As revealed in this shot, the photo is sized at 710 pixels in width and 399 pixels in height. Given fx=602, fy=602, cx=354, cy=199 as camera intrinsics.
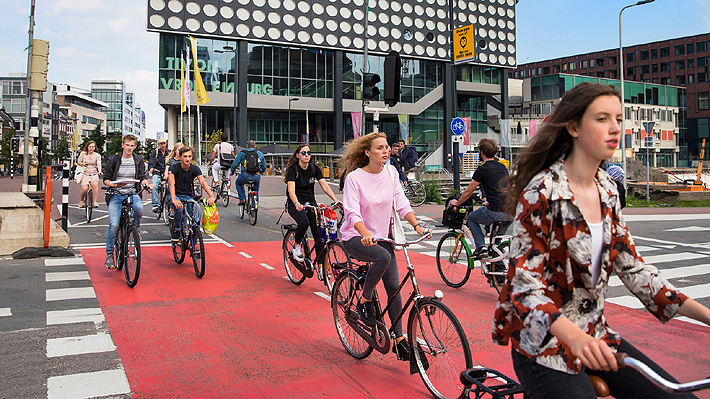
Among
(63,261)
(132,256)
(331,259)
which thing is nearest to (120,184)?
(132,256)

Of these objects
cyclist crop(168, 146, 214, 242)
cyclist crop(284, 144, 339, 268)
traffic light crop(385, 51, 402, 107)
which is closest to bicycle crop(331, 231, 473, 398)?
cyclist crop(284, 144, 339, 268)

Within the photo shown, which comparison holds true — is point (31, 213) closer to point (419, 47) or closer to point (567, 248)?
point (567, 248)

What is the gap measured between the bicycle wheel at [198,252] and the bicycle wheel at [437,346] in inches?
196

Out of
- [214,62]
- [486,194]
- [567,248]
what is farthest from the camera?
[214,62]

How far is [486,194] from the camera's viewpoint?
7.62 m

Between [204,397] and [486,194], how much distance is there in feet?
15.2

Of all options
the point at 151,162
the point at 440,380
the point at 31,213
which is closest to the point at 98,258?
the point at 31,213

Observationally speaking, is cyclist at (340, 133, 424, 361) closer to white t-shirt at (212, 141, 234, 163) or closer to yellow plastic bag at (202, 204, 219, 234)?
yellow plastic bag at (202, 204, 219, 234)

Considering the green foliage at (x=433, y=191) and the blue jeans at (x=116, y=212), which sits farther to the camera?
the green foliage at (x=433, y=191)

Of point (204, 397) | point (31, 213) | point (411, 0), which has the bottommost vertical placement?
point (204, 397)

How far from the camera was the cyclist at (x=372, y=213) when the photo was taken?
14.8 feet

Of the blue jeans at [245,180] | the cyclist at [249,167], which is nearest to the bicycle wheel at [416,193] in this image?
the cyclist at [249,167]

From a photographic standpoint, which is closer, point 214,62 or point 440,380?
point 440,380

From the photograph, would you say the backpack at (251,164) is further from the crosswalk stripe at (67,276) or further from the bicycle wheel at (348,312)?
the bicycle wheel at (348,312)
